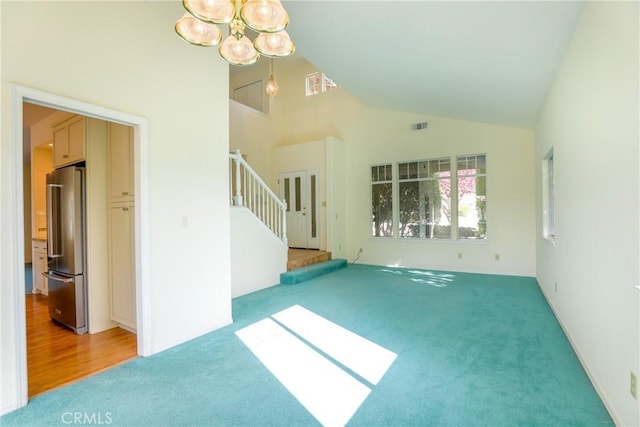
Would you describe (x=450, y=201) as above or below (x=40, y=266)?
above

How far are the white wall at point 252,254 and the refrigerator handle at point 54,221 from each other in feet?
7.03

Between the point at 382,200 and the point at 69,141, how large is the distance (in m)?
6.21

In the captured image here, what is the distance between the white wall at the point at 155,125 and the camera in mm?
2082

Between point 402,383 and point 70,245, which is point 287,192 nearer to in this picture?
point 70,245

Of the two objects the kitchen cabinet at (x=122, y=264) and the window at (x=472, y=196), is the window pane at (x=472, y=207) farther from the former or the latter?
the kitchen cabinet at (x=122, y=264)

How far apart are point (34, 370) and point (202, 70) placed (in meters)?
3.21

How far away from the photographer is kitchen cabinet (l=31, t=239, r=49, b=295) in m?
5.29

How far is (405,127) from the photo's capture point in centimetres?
743

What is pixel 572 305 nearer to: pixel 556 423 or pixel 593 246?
pixel 593 246

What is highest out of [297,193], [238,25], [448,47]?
[448,47]

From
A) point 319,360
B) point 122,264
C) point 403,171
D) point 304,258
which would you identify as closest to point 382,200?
point 403,171

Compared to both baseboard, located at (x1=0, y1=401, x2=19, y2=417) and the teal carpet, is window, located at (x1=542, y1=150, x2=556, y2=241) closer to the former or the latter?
the teal carpet

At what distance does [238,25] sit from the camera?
2309 millimetres
